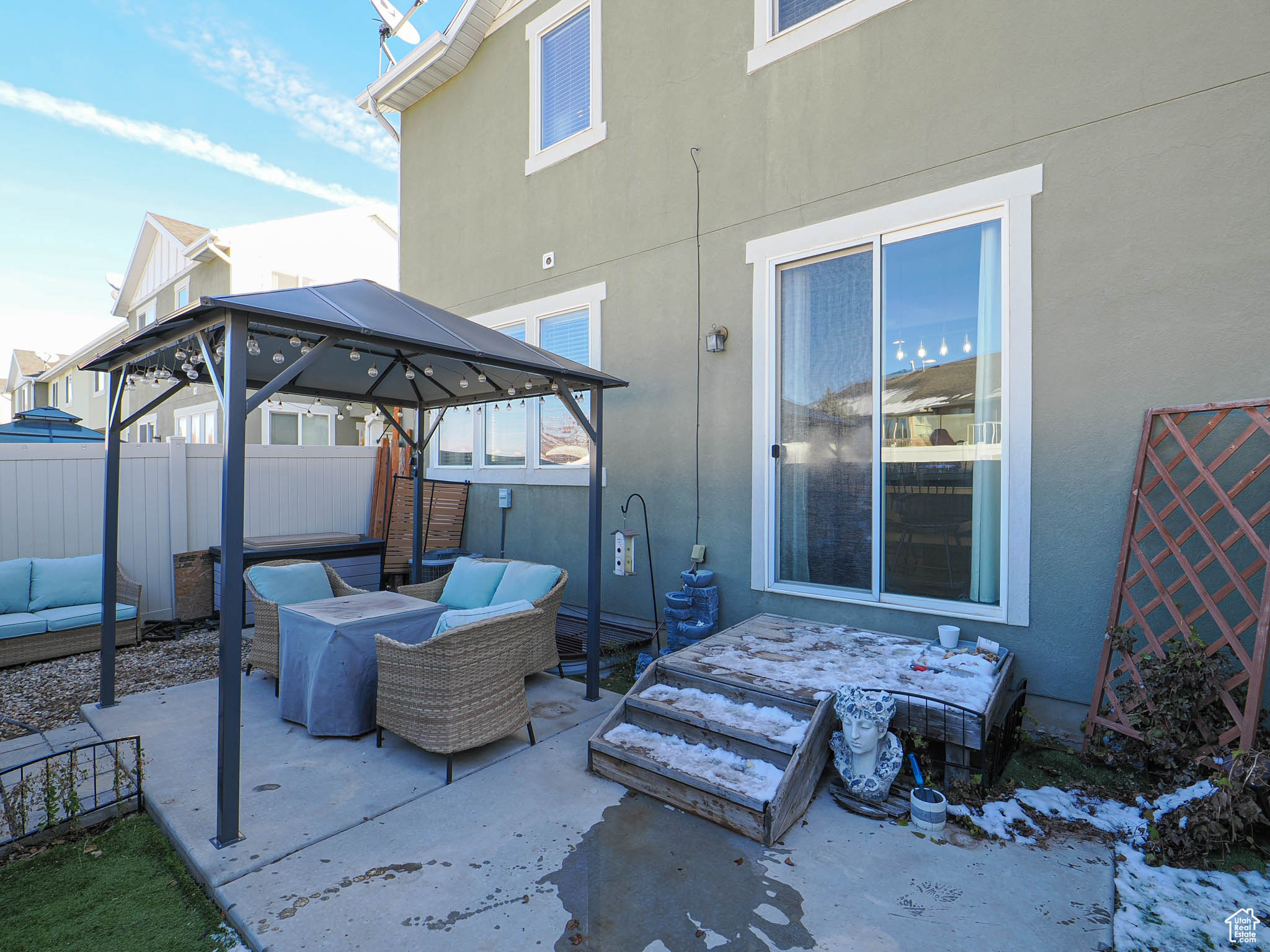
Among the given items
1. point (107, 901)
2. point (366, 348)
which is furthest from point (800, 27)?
point (107, 901)

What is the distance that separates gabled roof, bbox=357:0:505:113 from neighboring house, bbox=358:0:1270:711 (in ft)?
2.46

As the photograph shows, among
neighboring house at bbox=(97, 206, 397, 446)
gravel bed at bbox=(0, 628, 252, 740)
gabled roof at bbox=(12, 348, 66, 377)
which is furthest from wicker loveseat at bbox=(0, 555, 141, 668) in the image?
gabled roof at bbox=(12, 348, 66, 377)

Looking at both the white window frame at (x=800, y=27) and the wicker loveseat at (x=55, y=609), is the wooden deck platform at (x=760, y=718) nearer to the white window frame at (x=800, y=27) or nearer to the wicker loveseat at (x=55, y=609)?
the white window frame at (x=800, y=27)

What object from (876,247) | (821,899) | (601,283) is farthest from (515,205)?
(821,899)

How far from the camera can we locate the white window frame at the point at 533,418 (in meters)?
6.04

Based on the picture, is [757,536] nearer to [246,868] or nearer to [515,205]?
[246,868]

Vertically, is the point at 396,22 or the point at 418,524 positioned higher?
the point at 396,22

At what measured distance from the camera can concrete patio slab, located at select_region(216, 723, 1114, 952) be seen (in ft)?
6.83

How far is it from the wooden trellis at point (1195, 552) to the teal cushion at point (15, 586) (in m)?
7.83

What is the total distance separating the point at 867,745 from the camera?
113 inches

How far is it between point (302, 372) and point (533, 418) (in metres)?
2.80

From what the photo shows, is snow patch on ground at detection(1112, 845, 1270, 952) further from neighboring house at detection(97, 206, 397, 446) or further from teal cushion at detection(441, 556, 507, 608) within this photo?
neighboring house at detection(97, 206, 397, 446)

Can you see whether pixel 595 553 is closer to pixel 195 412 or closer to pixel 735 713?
pixel 735 713

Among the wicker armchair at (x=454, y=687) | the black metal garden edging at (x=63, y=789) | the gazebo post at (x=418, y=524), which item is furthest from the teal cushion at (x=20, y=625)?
the wicker armchair at (x=454, y=687)
